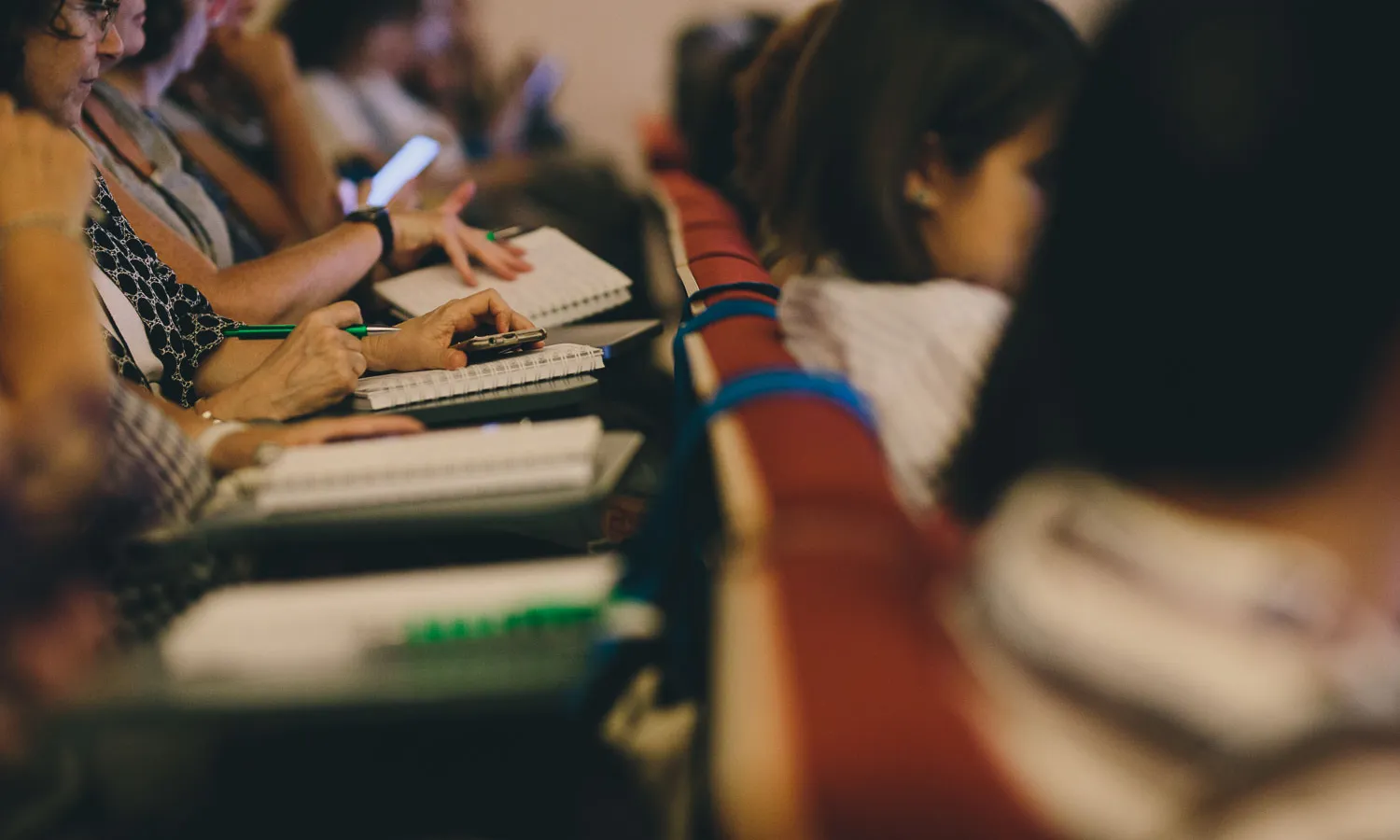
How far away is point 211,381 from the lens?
120cm

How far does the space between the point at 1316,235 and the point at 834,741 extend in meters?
0.30

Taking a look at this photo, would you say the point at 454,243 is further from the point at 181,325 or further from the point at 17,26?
the point at 17,26

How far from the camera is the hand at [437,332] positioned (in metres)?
1.11

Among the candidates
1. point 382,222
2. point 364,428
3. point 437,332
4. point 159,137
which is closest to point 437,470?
point 364,428

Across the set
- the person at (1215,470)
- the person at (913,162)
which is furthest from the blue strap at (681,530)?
the person at (1215,470)

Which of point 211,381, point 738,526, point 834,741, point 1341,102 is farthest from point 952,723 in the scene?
point 211,381

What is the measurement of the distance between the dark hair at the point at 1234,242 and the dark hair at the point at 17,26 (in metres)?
1.03

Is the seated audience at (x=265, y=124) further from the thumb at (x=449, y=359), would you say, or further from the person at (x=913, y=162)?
the person at (x=913, y=162)

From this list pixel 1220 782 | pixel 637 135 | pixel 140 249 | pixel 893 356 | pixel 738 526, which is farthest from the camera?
pixel 637 135

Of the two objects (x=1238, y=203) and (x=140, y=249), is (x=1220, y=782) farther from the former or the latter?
(x=140, y=249)

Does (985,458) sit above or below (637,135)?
above

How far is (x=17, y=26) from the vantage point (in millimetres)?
996

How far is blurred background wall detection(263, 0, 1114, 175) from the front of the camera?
3.91m

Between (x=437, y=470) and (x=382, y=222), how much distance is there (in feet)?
2.69
